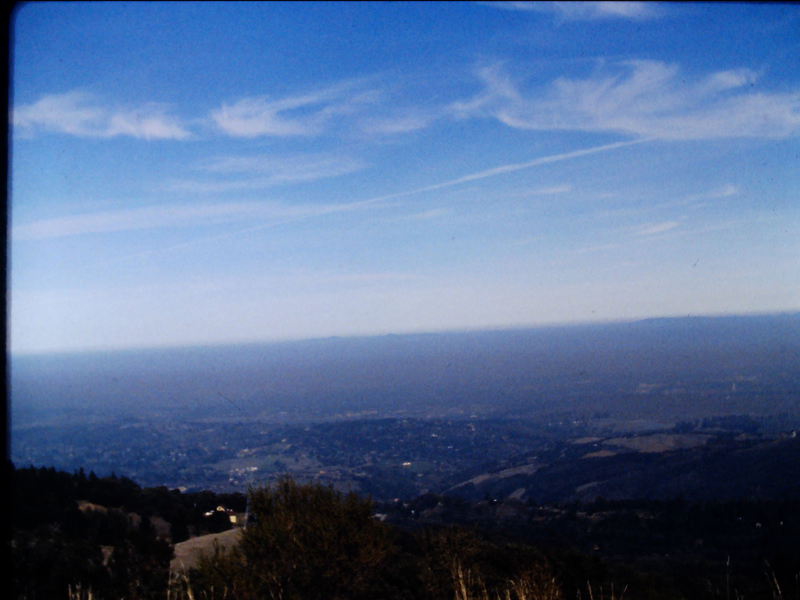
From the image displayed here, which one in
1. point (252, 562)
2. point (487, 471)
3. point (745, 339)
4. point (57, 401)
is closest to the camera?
point (252, 562)

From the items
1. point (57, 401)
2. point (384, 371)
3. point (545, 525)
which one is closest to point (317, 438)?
point (57, 401)

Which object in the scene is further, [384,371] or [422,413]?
[384,371]

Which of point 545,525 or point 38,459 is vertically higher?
point 38,459

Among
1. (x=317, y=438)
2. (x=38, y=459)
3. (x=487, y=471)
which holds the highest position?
(x=38, y=459)

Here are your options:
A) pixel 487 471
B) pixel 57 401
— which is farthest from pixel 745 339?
pixel 57 401

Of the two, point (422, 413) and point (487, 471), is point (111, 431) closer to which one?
point (487, 471)

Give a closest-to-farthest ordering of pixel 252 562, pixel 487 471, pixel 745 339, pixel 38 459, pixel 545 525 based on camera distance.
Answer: pixel 252 562
pixel 38 459
pixel 545 525
pixel 487 471
pixel 745 339
